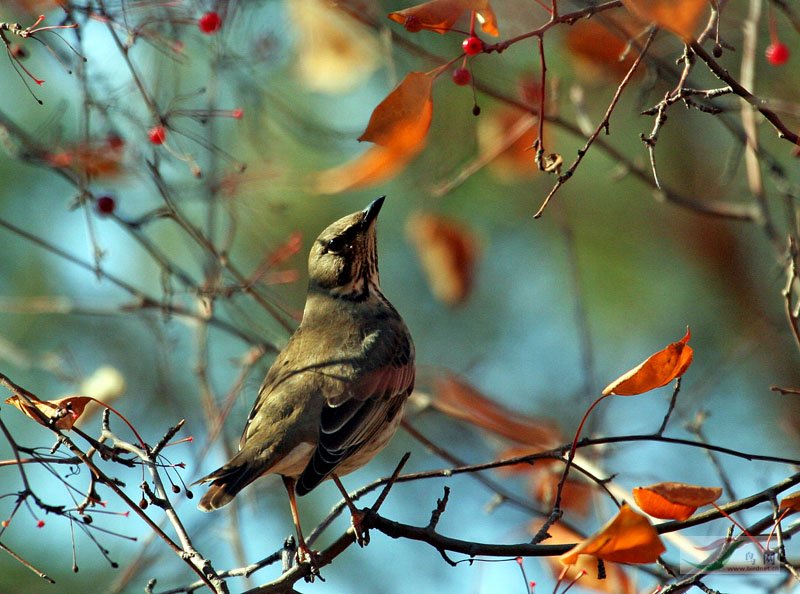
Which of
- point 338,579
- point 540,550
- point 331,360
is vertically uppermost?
point 338,579

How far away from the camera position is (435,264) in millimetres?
8289

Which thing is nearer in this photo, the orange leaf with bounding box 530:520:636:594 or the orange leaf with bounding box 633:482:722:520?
the orange leaf with bounding box 633:482:722:520

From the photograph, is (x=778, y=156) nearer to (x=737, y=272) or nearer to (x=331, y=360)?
(x=737, y=272)

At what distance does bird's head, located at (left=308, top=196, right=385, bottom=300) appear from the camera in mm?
5941

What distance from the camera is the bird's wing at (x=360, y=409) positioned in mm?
4676

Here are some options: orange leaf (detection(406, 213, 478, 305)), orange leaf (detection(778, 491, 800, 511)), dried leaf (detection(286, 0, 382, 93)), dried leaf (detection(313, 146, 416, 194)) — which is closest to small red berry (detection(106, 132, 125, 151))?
dried leaf (detection(313, 146, 416, 194))

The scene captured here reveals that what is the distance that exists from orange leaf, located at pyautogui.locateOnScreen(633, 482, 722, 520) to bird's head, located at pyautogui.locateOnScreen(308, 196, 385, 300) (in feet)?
10.1

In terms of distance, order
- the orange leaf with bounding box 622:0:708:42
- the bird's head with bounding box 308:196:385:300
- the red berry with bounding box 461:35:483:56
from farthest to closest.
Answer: the bird's head with bounding box 308:196:385:300 < the red berry with bounding box 461:35:483:56 < the orange leaf with bounding box 622:0:708:42

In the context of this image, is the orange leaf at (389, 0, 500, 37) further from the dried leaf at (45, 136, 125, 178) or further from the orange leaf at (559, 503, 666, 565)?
the dried leaf at (45, 136, 125, 178)

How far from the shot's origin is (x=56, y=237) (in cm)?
893

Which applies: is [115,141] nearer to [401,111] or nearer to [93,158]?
[93,158]

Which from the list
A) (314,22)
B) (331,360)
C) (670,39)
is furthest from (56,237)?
(670,39)

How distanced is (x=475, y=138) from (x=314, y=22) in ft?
5.08

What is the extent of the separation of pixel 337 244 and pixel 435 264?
2380 mm
